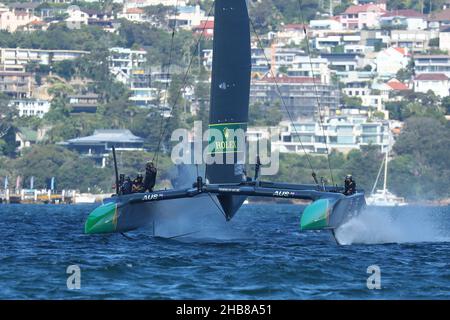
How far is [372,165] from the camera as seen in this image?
95.8 m

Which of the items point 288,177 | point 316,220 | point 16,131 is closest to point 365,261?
point 316,220

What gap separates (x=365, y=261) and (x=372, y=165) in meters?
71.7

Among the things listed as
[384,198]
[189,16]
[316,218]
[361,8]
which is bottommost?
[384,198]

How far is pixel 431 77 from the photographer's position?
13975 centimetres

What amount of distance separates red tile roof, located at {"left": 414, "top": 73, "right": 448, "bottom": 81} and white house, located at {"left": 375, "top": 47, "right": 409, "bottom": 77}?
10471 millimetres

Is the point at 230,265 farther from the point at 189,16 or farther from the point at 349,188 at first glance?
the point at 189,16

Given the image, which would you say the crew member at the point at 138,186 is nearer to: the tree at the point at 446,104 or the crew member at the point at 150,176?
the crew member at the point at 150,176

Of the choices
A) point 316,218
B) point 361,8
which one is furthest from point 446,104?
point 316,218

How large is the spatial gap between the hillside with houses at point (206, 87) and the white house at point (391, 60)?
0.10m

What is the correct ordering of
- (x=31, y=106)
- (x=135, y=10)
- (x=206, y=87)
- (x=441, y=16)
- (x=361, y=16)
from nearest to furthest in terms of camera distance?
(x=206, y=87), (x=31, y=106), (x=441, y=16), (x=135, y=10), (x=361, y=16)

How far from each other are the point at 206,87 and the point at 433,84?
86.6 ft

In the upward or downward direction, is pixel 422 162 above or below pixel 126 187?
below

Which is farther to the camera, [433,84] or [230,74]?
[433,84]

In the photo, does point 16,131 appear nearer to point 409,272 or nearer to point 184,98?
point 184,98
